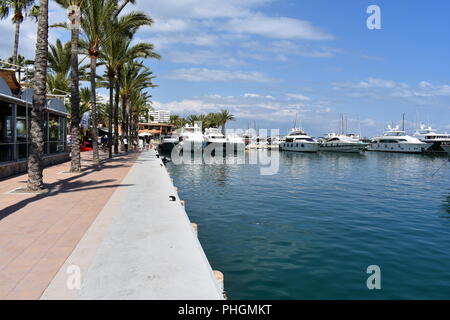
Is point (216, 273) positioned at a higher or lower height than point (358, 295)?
higher

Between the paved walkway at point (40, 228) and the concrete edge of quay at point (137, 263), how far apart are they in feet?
0.73

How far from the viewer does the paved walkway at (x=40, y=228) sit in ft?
16.2

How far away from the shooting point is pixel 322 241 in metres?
10.2

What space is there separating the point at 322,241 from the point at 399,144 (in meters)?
77.9

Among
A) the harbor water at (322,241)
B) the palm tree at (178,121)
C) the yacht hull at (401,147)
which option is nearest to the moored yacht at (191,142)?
the harbor water at (322,241)

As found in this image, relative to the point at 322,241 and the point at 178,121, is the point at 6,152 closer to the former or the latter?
the point at 322,241

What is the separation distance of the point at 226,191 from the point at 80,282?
14.7m

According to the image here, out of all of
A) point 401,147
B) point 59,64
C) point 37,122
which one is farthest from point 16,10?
point 401,147

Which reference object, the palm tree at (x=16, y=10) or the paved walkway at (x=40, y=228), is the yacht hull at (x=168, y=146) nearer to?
the palm tree at (x=16, y=10)

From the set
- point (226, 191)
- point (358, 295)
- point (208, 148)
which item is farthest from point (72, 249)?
point (208, 148)

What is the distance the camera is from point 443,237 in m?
11.2

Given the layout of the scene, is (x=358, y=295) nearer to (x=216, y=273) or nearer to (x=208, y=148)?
(x=216, y=273)
